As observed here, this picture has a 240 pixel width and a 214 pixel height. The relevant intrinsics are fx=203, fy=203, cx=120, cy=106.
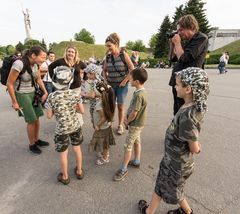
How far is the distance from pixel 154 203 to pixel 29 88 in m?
2.72

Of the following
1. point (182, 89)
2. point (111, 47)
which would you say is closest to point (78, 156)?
point (182, 89)

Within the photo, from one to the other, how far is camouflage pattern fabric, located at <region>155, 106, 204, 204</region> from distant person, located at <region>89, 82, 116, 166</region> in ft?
4.14

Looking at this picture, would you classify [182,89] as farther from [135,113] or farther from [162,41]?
[162,41]

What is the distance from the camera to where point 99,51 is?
62438 millimetres

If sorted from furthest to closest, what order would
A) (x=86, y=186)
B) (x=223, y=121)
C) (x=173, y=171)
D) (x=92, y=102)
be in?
1. (x=223, y=121)
2. (x=92, y=102)
3. (x=86, y=186)
4. (x=173, y=171)

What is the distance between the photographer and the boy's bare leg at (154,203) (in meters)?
2.13

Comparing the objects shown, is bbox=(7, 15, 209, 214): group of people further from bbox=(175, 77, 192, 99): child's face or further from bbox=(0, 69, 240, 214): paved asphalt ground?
bbox=(0, 69, 240, 214): paved asphalt ground

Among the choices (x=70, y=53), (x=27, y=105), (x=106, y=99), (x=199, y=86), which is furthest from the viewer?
(x=70, y=53)

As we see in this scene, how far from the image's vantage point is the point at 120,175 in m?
2.95

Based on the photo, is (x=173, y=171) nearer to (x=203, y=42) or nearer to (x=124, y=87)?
(x=203, y=42)

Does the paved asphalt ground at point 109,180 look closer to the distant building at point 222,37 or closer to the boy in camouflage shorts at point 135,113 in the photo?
the boy in camouflage shorts at point 135,113

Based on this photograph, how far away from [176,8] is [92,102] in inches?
2029

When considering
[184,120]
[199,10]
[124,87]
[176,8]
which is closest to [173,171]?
[184,120]

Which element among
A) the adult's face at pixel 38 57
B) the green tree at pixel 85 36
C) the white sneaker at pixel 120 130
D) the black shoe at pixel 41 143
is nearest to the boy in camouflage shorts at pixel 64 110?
the adult's face at pixel 38 57
